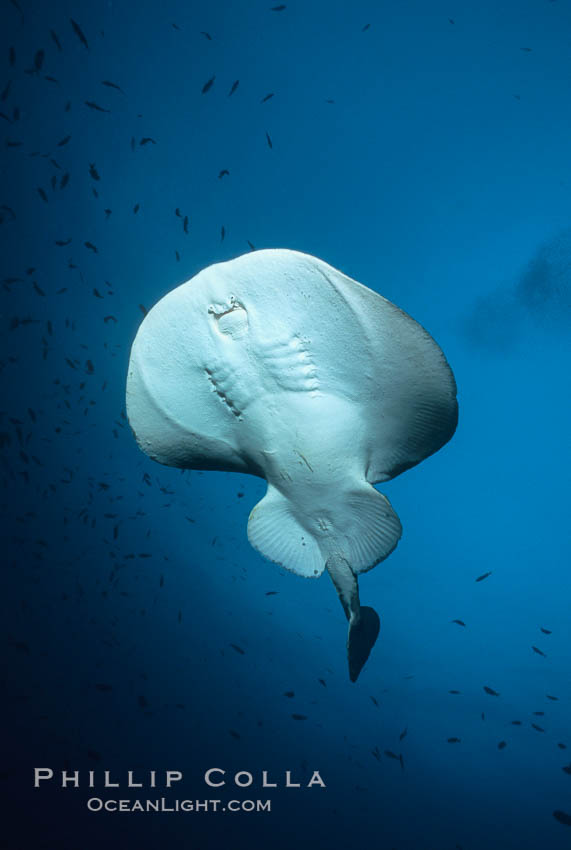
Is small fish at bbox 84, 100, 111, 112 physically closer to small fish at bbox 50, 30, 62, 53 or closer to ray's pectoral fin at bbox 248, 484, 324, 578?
small fish at bbox 50, 30, 62, 53

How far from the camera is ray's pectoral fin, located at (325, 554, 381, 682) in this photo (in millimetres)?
2684

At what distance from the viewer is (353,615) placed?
2.76m

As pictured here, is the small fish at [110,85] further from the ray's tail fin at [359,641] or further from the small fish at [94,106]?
the ray's tail fin at [359,641]

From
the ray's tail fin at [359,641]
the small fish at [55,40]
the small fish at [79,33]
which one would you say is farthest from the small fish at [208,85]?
the ray's tail fin at [359,641]

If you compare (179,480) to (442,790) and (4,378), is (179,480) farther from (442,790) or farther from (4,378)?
(442,790)

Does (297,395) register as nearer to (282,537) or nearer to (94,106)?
(282,537)

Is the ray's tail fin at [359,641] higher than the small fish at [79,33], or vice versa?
the small fish at [79,33]

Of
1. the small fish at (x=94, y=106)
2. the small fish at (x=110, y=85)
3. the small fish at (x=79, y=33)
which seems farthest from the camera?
the small fish at (x=94, y=106)

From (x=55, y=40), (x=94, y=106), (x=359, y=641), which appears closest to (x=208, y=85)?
(x=94, y=106)

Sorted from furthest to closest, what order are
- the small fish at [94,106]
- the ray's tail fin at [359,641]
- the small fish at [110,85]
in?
the small fish at [94,106] < the small fish at [110,85] < the ray's tail fin at [359,641]

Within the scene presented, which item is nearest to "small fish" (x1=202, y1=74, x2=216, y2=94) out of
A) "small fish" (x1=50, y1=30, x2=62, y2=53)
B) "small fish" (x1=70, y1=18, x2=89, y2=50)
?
"small fish" (x1=70, y1=18, x2=89, y2=50)

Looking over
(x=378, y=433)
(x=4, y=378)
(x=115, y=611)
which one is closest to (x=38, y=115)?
(x=4, y=378)

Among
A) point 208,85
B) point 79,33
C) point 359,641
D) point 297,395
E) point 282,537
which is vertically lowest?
point 359,641

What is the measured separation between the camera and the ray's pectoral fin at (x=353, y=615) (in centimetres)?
268
